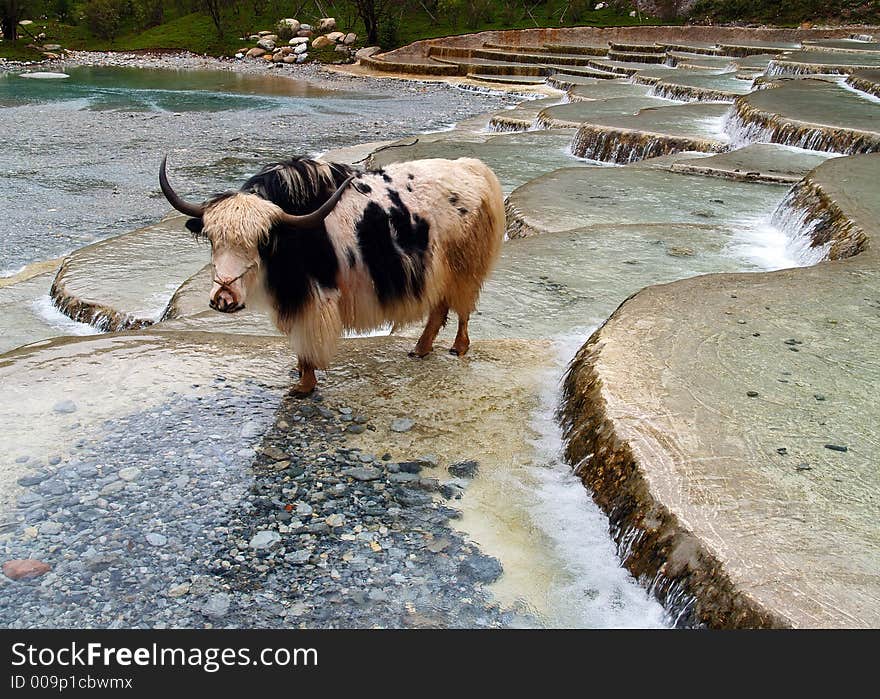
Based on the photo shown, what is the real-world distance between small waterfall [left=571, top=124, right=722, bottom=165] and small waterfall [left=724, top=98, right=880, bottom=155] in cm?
60

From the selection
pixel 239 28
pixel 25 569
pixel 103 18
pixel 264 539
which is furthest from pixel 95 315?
pixel 103 18

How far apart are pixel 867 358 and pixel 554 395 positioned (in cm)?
164

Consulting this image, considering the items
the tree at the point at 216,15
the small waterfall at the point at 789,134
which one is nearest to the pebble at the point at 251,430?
the small waterfall at the point at 789,134

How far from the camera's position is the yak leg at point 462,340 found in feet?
16.3

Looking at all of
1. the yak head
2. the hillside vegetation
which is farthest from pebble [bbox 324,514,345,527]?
the hillside vegetation

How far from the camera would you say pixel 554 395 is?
179 inches

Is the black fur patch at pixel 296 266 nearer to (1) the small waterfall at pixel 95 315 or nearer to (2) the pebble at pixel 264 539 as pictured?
(2) the pebble at pixel 264 539

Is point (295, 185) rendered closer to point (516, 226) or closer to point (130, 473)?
point (130, 473)

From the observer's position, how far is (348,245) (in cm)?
426

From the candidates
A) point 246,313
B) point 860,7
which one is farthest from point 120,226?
point 860,7

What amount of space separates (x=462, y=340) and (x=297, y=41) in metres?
41.0

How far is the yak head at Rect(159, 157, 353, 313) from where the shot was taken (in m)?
3.66

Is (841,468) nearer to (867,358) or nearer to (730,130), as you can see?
(867,358)

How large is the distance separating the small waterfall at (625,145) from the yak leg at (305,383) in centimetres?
948
